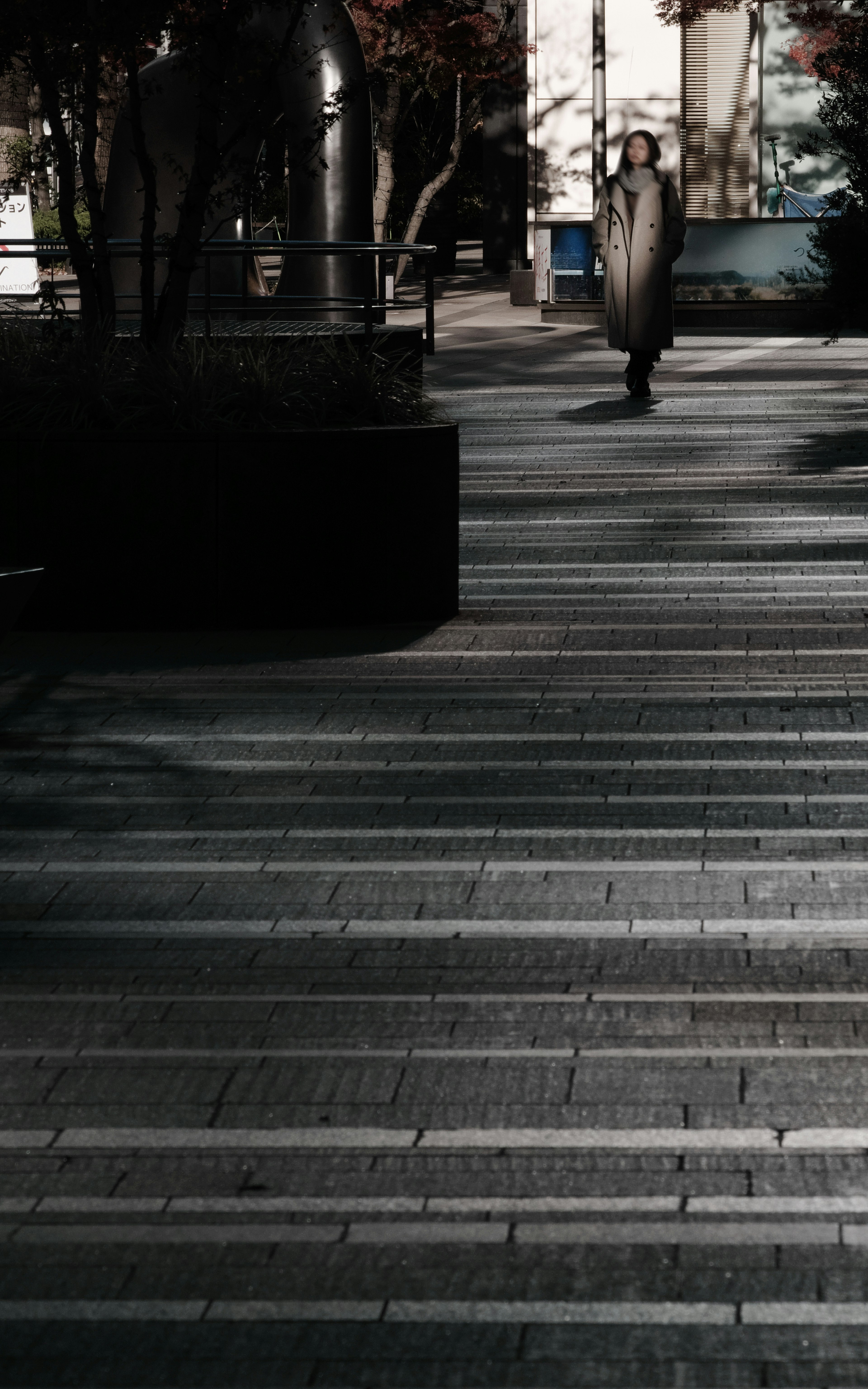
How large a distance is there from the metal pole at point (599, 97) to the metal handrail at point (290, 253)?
10.9m

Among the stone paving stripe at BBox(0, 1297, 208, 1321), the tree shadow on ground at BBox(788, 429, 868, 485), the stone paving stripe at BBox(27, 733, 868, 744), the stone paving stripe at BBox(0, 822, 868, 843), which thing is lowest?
the stone paving stripe at BBox(0, 1297, 208, 1321)

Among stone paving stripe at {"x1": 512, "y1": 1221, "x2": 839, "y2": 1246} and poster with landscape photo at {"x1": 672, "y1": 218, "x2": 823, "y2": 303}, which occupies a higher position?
poster with landscape photo at {"x1": 672, "y1": 218, "x2": 823, "y2": 303}

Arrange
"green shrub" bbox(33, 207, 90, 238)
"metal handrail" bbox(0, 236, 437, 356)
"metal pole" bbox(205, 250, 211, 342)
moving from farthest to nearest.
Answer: "green shrub" bbox(33, 207, 90, 238)
"metal handrail" bbox(0, 236, 437, 356)
"metal pole" bbox(205, 250, 211, 342)

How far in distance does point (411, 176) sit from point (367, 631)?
3590 cm

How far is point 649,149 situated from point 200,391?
30.0ft

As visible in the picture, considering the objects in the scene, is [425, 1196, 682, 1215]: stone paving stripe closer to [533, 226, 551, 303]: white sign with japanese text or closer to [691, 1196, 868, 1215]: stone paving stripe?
[691, 1196, 868, 1215]: stone paving stripe

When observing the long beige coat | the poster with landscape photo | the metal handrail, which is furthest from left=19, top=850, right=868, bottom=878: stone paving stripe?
the poster with landscape photo

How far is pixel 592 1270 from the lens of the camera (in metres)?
3.16

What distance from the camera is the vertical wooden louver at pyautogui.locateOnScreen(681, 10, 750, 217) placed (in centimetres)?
3422

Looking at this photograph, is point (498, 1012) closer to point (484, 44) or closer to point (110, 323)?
point (110, 323)

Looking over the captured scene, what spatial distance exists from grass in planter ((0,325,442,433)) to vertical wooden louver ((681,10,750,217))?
90.4ft

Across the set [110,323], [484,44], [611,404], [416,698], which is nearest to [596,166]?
[484,44]

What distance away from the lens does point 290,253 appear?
20859mm

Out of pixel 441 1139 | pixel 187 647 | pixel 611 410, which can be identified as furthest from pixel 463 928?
pixel 611 410
